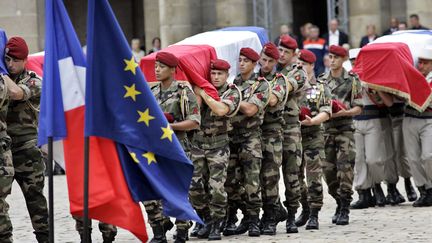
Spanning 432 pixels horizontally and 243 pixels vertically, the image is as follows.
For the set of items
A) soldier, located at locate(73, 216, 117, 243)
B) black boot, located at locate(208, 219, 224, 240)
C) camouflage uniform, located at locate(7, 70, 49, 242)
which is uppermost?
camouflage uniform, located at locate(7, 70, 49, 242)

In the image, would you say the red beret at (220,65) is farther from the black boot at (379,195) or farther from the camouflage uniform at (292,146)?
the black boot at (379,195)

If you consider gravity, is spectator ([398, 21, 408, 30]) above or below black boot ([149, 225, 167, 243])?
above

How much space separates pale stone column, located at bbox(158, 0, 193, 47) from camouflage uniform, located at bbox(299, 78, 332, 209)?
13.6 m

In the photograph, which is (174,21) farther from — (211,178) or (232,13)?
(211,178)

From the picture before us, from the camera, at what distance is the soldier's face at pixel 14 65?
1198 cm

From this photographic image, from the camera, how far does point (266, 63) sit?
13680mm

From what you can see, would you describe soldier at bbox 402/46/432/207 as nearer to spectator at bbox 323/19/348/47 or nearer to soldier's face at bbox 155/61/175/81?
soldier's face at bbox 155/61/175/81

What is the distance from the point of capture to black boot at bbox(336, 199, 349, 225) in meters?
14.3

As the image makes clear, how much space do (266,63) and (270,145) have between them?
0.82m

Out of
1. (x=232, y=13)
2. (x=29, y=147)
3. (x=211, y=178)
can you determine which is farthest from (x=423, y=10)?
(x=29, y=147)

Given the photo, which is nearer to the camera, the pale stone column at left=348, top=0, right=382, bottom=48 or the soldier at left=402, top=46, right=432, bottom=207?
the soldier at left=402, top=46, right=432, bottom=207

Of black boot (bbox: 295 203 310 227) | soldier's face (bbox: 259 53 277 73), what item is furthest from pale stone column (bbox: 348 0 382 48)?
soldier's face (bbox: 259 53 277 73)

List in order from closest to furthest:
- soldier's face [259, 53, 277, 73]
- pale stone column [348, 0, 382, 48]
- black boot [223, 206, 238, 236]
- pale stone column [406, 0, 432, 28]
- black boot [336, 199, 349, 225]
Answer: soldier's face [259, 53, 277, 73] < black boot [223, 206, 238, 236] < black boot [336, 199, 349, 225] < pale stone column [406, 0, 432, 28] < pale stone column [348, 0, 382, 48]

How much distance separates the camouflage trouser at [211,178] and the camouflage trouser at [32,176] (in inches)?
66.3
